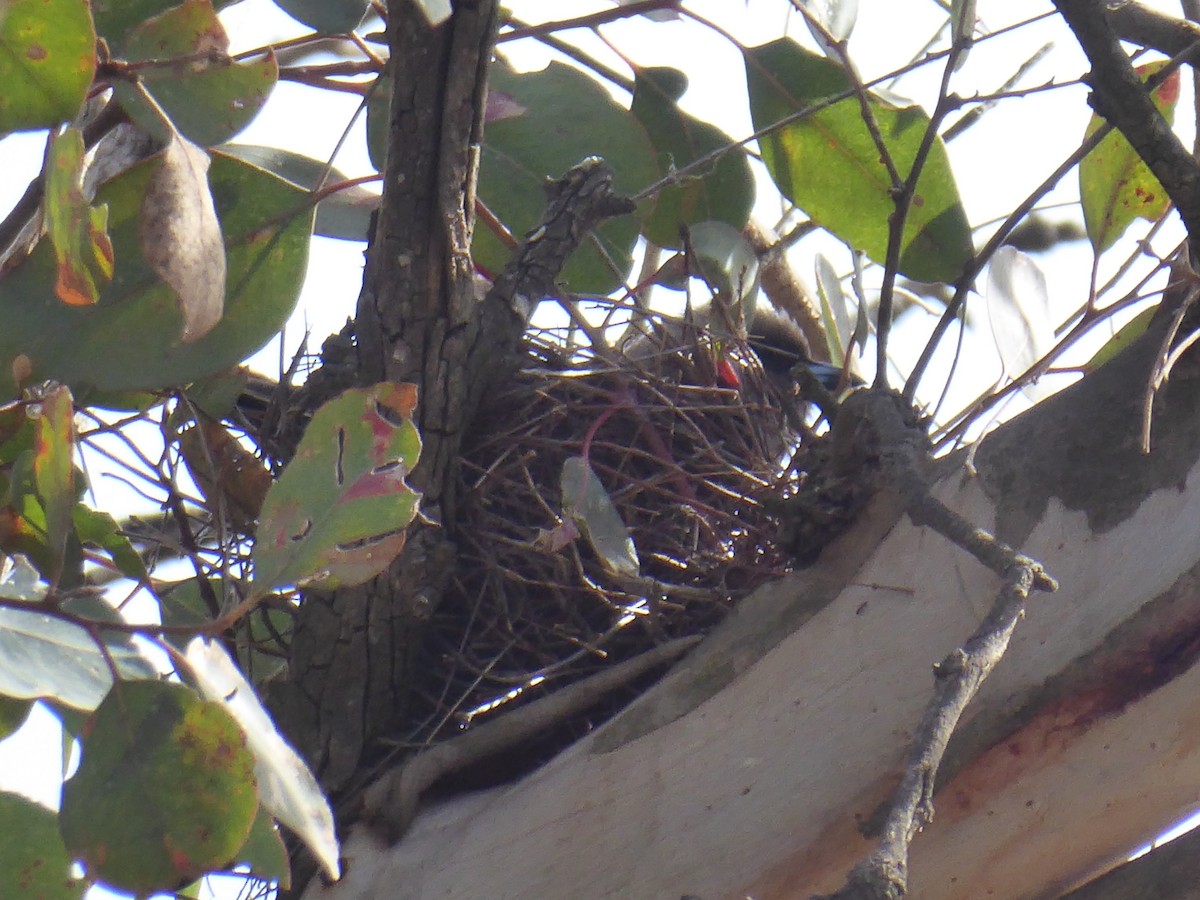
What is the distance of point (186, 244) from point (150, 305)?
0.27 metres

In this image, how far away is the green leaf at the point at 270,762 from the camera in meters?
0.73

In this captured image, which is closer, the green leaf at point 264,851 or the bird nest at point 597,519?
the green leaf at point 264,851

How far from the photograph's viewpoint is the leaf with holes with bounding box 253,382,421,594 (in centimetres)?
76

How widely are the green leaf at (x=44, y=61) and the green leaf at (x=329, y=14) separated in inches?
13.8

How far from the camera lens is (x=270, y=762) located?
0.75 metres

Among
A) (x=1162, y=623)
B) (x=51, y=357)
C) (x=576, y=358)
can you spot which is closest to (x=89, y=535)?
(x=51, y=357)

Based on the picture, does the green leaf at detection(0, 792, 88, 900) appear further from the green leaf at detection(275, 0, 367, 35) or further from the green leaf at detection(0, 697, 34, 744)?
the green leaf at detection(275, 0, 367, 35)

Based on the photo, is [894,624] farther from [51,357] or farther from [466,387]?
[51,357]

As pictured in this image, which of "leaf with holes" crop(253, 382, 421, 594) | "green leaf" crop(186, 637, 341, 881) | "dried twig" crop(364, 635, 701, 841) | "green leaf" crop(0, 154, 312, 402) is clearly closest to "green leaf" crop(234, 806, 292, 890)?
"green leaf" crop(186, 637, 341, 881)

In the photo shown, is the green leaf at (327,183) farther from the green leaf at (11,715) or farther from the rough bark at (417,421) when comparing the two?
the green leaf at (11,715)

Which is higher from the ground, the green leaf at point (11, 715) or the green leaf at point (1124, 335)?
the green leaf at point (11, 715)

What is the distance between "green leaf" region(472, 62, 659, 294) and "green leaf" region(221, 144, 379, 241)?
0.15 m

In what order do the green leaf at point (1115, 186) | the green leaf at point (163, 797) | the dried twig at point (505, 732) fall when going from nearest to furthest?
the green leaf at point (163, 797), the dried twig at point (505, 732), the green leaf at point (1115, 186)

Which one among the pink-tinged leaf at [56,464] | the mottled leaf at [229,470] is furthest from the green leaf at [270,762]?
the mottled leaf at [229,470]
